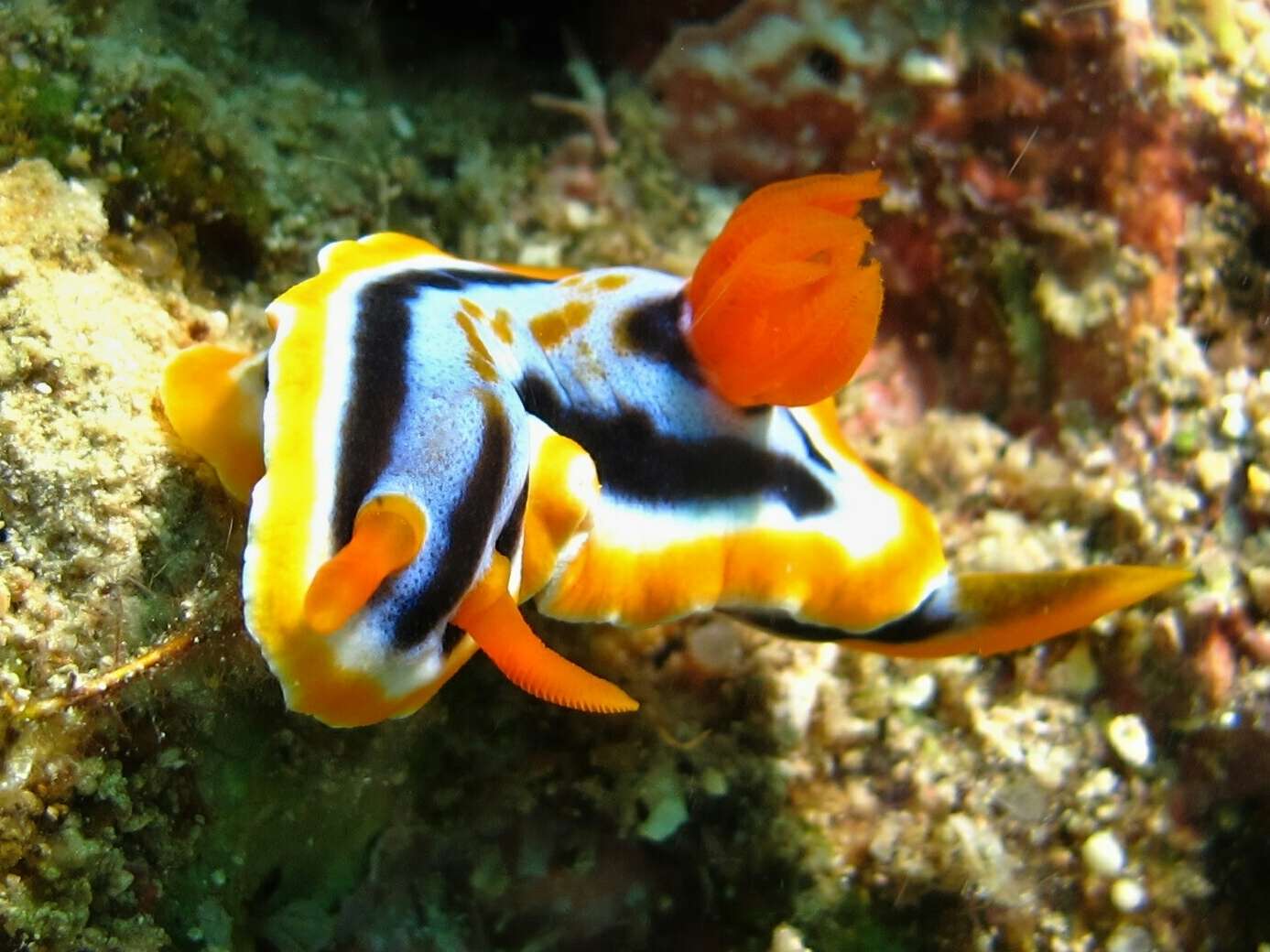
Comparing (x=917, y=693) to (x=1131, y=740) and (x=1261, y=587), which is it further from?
(x=1261, y=587)

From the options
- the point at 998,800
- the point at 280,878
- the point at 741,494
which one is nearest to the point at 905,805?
the point at 998,800

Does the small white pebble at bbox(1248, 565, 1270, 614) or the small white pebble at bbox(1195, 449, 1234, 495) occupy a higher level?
the small white pebble at bbox(1195, 449, 1234, 495)

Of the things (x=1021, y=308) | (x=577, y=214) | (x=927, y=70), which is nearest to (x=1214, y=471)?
(x=1021, y=308)

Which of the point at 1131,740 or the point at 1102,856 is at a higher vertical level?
the point at 1131,740

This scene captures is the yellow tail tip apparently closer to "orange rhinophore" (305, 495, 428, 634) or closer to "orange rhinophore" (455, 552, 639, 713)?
"orange rhinophore" (455, 552, 639, 713)

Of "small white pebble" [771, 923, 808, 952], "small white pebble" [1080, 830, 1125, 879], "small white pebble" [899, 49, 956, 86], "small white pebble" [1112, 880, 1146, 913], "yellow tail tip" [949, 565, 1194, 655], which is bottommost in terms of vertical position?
"small white pebble" [771, 923, 808, 952]

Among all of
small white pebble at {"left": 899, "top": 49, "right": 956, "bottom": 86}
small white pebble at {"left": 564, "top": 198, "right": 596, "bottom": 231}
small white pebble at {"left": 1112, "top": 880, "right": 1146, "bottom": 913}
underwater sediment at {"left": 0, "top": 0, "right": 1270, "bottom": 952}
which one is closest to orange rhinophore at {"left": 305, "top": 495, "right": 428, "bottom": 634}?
underwater sediment at {"left": 0, "top": 0, "right": 1270, "bottom": 952}
